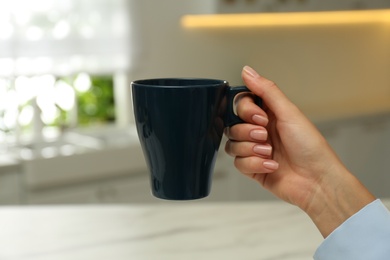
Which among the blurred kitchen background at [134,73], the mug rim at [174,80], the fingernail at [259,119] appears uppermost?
the mug rim at [174,80]

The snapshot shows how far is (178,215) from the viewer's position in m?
1.25

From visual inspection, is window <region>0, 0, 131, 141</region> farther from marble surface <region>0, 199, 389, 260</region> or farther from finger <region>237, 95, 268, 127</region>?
finger <region>237, 95, 268, 127</region>

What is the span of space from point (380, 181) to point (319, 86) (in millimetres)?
695

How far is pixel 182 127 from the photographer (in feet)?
2.57

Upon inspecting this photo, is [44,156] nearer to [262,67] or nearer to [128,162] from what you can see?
[128,162]

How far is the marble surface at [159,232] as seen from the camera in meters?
1.05

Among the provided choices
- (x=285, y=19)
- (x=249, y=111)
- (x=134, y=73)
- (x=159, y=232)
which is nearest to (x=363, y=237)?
(x=249, y=111)

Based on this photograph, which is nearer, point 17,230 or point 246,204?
point 17,230

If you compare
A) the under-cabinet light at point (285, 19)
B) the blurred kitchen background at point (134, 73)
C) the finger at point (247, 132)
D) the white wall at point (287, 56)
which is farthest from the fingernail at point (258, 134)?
the under-cabinet light at point (285, 19)

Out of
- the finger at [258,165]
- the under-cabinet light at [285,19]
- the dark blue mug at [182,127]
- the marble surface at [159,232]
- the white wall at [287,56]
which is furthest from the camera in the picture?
the under-cabinet light at [285,19]

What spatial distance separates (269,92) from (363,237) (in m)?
0.22

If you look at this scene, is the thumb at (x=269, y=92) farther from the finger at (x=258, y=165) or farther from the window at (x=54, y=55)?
the window at (x=54, y=55)

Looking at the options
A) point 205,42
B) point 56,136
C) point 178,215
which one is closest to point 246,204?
point 178,215

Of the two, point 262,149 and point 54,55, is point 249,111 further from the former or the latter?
point 54,55
